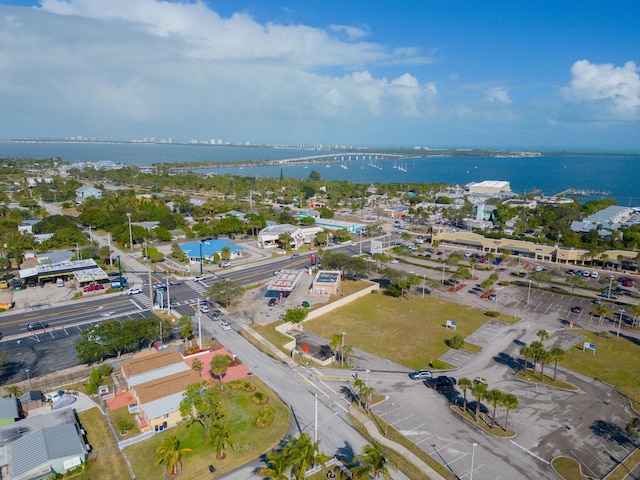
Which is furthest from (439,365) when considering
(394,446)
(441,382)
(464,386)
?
(394,446)

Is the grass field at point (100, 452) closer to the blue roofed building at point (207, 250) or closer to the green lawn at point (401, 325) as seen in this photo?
the green lawn at point (401, 325)

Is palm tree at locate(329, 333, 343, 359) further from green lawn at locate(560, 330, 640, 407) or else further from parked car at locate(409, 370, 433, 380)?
green lawn at locate(560, 330, 640, 407)

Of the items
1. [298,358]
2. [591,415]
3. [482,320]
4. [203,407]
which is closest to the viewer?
[203,407]

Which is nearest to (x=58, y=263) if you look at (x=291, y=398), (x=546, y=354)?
(x=291, y=398)

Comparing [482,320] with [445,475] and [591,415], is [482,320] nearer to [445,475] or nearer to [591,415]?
[591,415]

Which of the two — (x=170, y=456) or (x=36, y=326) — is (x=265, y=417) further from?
(x=36, y=326)
